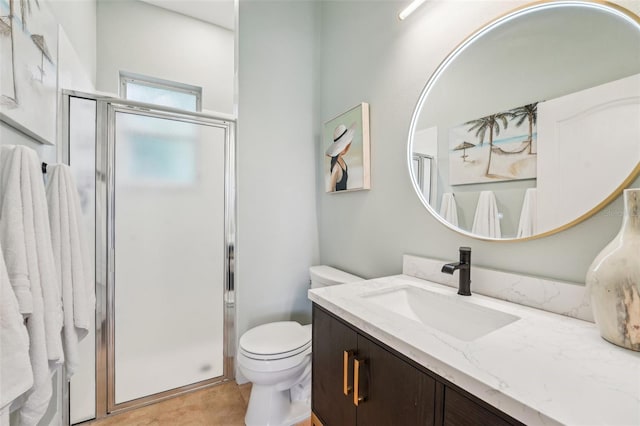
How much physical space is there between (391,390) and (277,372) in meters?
0.85

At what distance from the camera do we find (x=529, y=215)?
88cm

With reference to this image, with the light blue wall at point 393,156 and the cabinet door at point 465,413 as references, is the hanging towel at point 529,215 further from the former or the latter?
the cabinet door at point 465,413

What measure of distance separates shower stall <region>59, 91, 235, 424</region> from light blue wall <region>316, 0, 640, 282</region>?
803mm

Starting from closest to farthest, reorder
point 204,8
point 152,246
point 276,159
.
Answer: point 152,246 < point 276,159 < point 204,8

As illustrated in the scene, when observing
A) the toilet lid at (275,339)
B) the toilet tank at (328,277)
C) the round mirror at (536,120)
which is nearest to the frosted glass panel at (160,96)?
the toilet tank at (328,277)

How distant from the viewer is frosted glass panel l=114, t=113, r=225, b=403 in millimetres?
1637

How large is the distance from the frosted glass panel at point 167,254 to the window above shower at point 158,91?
0.70 metres

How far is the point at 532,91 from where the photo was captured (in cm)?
88

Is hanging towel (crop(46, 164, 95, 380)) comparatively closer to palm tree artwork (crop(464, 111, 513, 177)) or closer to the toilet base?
the toilet base

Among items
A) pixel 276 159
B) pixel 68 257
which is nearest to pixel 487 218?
pixel 276 159

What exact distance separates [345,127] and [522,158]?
102cm

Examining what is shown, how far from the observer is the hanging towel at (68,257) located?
3.56 ft

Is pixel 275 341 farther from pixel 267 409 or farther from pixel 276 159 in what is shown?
pixel 276 159

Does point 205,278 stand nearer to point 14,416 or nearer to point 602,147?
point 14,416
